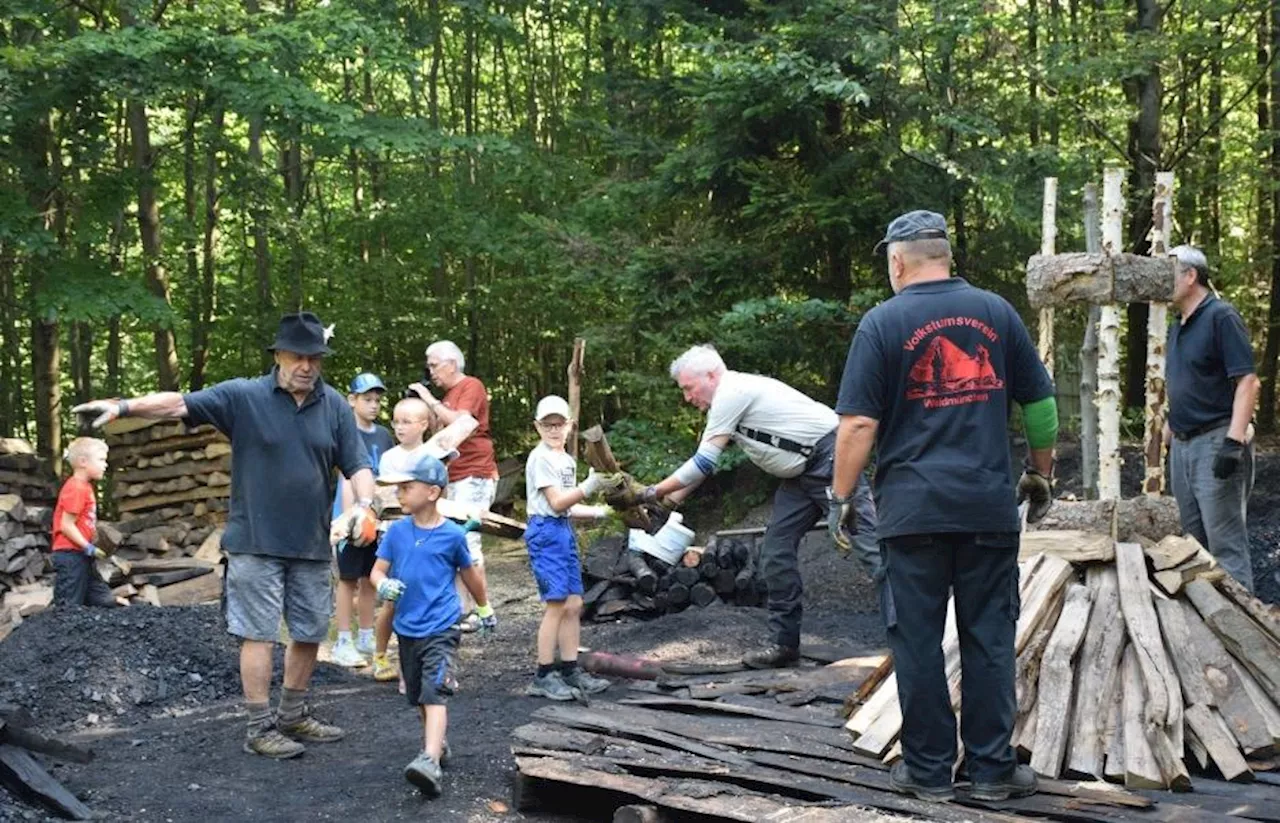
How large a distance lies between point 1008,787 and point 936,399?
1443 millimetres

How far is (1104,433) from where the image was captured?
6320mm

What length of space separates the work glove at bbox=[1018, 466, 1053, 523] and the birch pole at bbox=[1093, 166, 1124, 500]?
860mm

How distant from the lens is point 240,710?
7.20 m

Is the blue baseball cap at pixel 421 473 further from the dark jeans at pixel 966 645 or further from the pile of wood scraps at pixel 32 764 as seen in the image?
the dark jeans at pixel 966 645

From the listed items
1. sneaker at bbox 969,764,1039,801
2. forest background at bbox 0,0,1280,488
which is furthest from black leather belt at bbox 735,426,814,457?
forest background at bbox 0,0,1280,488

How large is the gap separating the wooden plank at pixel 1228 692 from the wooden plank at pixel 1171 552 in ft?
0.75

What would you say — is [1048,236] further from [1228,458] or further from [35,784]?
[35,784]

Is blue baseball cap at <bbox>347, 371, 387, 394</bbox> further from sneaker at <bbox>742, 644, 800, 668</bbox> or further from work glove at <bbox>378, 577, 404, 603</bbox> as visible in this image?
sneaker at <bbox>742, 644, 800, 668</bbox>

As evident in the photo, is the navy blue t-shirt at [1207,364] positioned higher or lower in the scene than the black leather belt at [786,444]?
higher

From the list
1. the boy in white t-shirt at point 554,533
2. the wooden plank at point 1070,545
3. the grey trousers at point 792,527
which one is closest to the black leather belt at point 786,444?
the grey trousers at point 792,527

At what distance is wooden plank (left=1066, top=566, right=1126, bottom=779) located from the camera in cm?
483

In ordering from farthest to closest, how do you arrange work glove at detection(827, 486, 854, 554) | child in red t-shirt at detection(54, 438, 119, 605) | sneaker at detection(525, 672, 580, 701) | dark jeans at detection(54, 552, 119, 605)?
dark jeans at detection(54, 552, 119, 605) → child in red t-shirt at detection(54, 438, 119, 605) → sneaker at detection(525, 672, 580, 701) → work glove at detection(827, 486, 854, 554)

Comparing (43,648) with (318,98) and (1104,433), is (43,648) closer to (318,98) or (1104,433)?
(1104,433)

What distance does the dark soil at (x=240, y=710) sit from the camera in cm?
543
